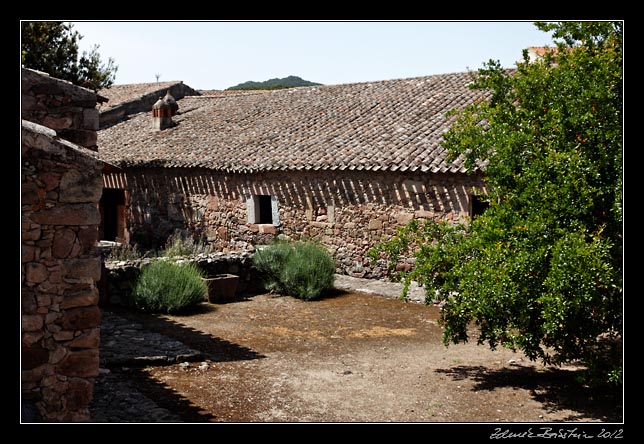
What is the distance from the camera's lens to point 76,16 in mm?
5594

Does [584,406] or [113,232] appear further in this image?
[113,232]

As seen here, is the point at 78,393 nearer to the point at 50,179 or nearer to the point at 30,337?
the point at 30,337

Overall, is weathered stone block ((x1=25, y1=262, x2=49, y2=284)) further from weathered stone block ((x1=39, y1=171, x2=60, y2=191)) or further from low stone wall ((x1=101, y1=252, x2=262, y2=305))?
low stone wall ((x1=101, y1=252, x2=262, y2=305))

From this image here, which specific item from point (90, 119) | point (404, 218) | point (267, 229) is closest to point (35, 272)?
point (90, 119)

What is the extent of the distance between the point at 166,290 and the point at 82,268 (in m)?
6.69

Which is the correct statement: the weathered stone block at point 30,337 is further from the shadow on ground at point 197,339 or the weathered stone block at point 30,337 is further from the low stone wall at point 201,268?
the low stone wall at point 201,268

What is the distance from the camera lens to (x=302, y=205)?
1661 cm

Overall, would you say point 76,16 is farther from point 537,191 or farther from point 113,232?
point 113,232

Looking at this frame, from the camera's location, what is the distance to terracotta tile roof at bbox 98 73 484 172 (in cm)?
1538

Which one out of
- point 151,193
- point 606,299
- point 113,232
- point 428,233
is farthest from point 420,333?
point 113,232

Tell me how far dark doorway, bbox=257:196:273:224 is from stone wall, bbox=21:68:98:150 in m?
8.37

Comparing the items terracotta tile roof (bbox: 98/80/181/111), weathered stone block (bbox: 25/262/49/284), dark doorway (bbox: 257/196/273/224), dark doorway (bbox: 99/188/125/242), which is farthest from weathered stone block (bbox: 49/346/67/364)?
terracotta tile roof (bbox: 98/80/181/111)

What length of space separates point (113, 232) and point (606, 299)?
17144 mm

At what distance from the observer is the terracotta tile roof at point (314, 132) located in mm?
15375
